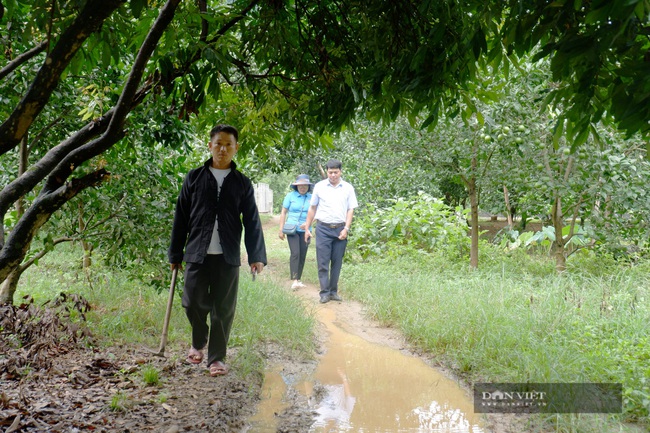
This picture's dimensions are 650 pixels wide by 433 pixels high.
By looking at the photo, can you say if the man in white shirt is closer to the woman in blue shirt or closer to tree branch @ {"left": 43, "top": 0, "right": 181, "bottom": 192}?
the woman in blue shirt

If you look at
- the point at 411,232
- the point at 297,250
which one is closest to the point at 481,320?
the point at 297,250

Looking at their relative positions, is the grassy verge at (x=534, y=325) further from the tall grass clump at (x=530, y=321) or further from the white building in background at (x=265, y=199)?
the white building in background at (x=265, y=199)

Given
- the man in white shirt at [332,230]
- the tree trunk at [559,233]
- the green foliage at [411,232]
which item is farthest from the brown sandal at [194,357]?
the green foliage at [411,232]

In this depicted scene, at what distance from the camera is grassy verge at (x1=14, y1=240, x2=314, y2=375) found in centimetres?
484

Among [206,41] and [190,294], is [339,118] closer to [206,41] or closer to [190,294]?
[206,41]

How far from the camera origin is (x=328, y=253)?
7367 millimetres

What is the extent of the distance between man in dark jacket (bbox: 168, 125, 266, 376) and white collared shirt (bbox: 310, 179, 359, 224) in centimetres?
307

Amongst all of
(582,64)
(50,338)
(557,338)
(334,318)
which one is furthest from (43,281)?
(582,64)

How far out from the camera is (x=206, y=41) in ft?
9.26

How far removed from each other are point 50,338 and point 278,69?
108 inches

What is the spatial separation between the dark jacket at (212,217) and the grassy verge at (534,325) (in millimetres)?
1989

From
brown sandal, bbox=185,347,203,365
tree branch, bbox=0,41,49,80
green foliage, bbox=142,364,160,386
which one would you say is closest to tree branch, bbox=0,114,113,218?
tree branch, bbox=0,41,49,80

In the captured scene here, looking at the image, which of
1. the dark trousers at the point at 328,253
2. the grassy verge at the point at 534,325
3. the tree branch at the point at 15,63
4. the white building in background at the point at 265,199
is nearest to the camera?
the tree branch at the point at 15,63

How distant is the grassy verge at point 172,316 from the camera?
484 cm
